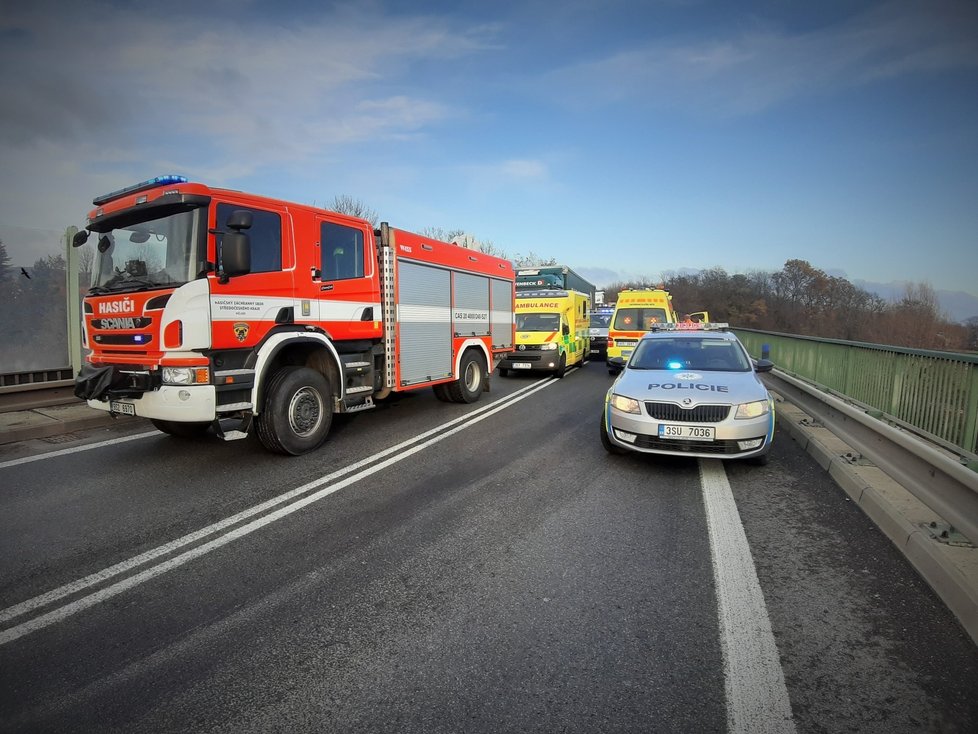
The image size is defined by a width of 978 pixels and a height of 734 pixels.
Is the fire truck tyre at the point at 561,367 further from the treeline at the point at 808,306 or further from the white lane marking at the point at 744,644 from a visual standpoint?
the treeline at the point at 808,306

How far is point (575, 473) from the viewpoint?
559 cm

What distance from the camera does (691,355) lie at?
271 inches

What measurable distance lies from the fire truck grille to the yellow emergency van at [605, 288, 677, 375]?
30.5 ft

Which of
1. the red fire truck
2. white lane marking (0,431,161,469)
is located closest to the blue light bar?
the red fire truck

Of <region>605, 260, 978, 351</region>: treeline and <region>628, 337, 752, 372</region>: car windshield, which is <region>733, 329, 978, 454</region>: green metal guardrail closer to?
<region>628, 337, 752, 372</region>: car windshield

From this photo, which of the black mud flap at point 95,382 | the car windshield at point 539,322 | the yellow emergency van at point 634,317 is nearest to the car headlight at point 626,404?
the black mud flap at point 95,382

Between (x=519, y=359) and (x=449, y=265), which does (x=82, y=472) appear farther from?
(x=519, y=359)

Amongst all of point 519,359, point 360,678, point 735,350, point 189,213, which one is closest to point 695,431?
point 735,350

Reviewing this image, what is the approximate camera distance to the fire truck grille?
5430mm

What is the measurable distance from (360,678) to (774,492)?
13.8 ft

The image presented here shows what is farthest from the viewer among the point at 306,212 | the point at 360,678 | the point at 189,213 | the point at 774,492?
the point at 306,212

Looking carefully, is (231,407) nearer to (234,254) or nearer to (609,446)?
(234,254)

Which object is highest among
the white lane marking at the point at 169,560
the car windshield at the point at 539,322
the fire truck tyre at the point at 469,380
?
the car windshield at the point at 539,322

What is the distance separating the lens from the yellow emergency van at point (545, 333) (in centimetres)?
1437
